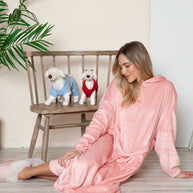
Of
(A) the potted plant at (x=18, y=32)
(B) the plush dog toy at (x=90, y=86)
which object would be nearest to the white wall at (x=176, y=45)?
(B) the plush dog toy at (x=90, y=86)

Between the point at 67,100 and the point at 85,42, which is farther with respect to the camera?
the point at 85,42

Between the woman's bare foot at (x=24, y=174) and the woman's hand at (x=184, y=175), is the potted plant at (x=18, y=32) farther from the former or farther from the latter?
the woman's hand at (x=184, y=175)

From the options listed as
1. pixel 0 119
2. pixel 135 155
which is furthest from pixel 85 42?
pixel 135 155

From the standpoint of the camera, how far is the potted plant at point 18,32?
2582mm

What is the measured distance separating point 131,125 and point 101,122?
212mm

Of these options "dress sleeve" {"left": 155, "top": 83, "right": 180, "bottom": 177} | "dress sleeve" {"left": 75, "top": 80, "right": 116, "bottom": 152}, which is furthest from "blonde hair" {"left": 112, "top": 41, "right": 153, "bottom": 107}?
"dress sleeve" {"left": 155, "top": 83, "right": 180, "bottom": 177}

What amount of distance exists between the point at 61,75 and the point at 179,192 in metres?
1.26

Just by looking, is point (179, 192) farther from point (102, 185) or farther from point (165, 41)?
point (165, 41)

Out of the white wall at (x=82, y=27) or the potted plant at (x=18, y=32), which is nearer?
the potted plant at (x=18, y=32)

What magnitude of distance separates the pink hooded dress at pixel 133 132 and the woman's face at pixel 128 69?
0.10m

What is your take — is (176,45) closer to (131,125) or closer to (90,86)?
(90,86)

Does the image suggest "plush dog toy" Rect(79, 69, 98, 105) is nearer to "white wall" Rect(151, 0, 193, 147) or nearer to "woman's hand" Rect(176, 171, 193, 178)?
"white wall" Rect(151, 0, 193, 147)

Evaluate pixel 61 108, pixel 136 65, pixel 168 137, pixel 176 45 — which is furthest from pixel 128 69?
pixel 176 45

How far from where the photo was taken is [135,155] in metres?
2.13
